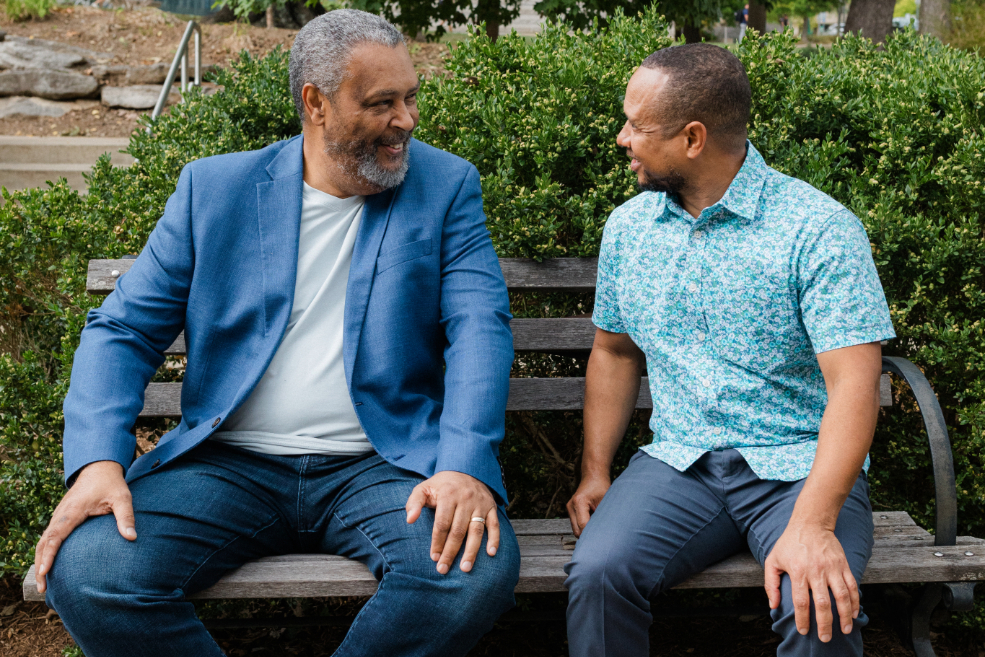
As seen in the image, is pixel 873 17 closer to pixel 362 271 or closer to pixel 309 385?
pixel 362 271

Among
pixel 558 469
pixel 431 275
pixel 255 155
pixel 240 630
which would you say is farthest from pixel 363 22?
pixel 240 630

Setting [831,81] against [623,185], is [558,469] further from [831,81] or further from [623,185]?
[831,81]

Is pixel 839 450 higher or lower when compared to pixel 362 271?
lower

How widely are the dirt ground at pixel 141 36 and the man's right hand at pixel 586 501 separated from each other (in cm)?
1061

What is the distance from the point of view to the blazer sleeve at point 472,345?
2545mm

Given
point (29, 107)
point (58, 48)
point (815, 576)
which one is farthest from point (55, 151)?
point (815, 576)

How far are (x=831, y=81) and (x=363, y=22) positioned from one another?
201 centimetres

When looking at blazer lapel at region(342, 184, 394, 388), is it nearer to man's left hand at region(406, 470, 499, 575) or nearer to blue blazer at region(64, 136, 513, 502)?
blue blazer at region(64, 136, 513, 502)

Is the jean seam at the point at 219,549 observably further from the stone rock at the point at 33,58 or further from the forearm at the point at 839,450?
the stone rock at the point at 33,58

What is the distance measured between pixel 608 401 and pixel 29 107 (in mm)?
11597

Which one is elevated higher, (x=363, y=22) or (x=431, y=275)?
(x=363, y=22)

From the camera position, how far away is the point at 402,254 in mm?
2775

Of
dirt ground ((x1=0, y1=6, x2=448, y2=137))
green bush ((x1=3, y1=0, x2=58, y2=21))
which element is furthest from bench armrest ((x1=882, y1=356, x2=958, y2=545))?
green bush ((x1=3, y1=0, x2=58, y2=21))

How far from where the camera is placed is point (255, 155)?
2.90m
